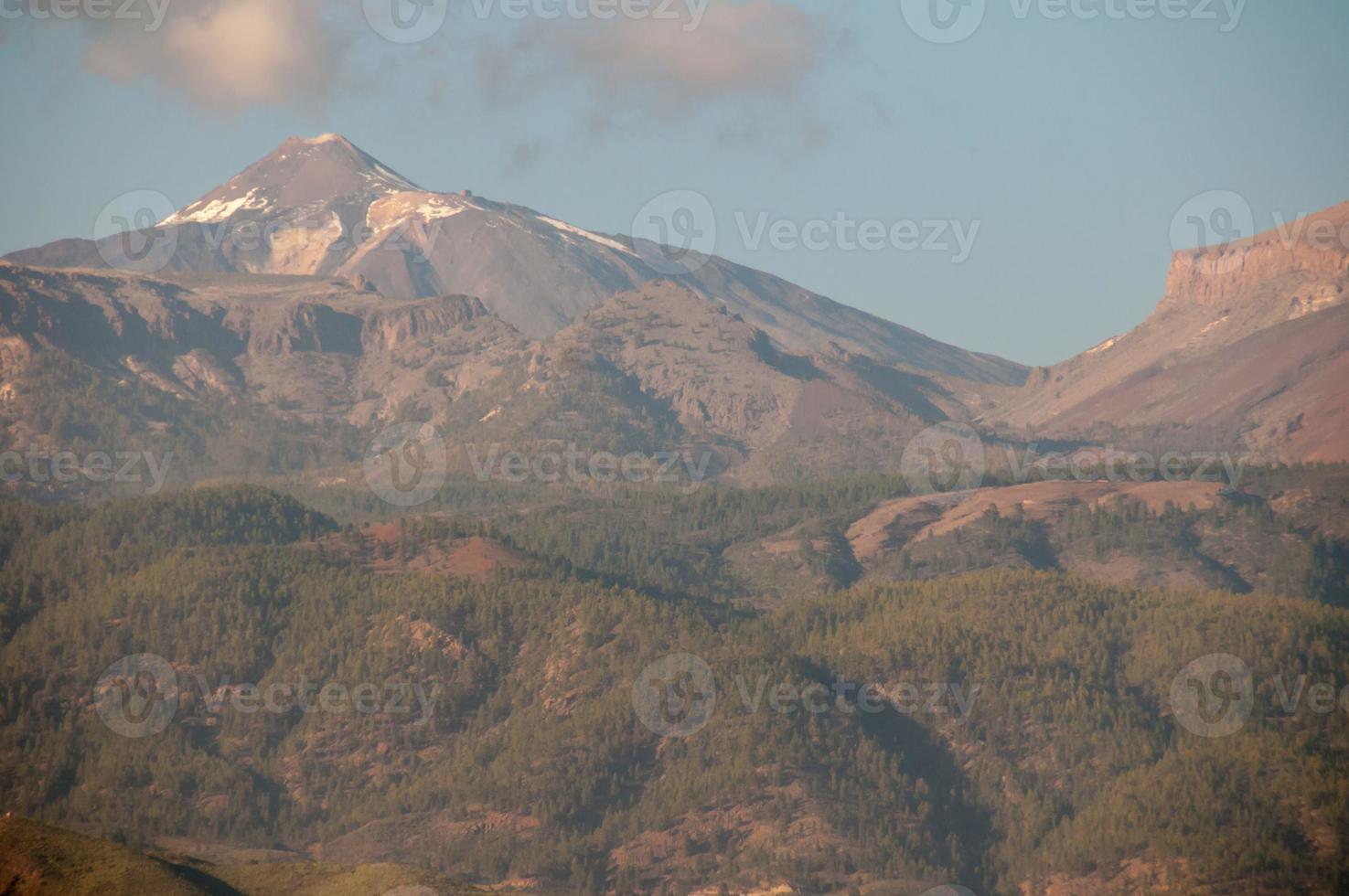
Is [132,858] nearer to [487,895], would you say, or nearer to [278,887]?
[278,887]

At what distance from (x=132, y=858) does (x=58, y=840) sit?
618cm

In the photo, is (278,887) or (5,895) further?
(278,887)

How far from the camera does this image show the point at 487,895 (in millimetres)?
192250

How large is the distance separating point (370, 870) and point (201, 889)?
2392cm

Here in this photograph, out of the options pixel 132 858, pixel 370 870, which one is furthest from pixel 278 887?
pixel 132 858

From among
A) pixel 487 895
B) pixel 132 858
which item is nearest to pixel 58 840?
pixel 132 858

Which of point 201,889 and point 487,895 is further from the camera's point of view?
point 487,895

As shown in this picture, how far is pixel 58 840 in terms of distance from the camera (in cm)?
16812

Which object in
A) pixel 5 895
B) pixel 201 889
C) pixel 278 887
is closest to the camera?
pixel 5 895

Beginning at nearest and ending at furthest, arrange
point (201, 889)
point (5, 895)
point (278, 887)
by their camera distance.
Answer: point (5, 895), point (201, 889), point (278, 887)

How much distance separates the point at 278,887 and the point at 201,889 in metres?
17.8

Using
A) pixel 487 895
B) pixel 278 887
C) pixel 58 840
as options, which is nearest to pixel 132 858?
pixel 58 840

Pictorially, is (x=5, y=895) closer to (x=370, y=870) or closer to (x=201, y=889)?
(x=201, y=889)

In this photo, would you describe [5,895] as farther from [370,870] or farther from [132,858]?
[370,870]
